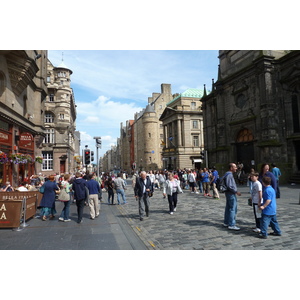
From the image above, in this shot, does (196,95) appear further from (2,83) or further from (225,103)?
(2,83)

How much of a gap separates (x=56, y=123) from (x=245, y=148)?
29.5 m

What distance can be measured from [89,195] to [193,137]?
41.4 metres

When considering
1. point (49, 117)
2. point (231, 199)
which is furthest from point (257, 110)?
point (49, 117)

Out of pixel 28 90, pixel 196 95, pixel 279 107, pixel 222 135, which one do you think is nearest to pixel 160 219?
pixel 28 90

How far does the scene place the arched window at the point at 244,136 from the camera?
24.8 meters

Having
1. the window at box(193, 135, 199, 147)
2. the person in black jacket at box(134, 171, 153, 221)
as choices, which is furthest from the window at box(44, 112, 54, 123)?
the person in black jacket at box(134, 171, 153, 221)

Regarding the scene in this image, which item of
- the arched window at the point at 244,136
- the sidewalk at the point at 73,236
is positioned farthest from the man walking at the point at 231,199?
the arched window at the point at 244,136

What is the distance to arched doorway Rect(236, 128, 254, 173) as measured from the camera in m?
24.5

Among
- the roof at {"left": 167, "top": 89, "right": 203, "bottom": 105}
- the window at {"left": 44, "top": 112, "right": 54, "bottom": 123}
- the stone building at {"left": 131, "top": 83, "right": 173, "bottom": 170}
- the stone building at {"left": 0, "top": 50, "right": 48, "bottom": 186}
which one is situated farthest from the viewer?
the stone building at {"left": 131, "top": 83, "right": 173, "bottom": 170}

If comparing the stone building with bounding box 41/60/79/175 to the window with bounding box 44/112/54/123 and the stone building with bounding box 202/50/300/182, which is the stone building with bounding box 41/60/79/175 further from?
the stone building with bounding box 202/50/300/182

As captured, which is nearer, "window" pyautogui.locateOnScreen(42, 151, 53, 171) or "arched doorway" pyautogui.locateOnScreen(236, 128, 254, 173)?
"arched doorway" pyautogui.locateOnScreen(236, 128, 254, 173)

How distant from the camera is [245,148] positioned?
25375 mm

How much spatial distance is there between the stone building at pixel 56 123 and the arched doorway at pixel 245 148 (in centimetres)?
2696

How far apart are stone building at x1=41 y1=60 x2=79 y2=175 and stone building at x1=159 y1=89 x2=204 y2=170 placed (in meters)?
19.9
